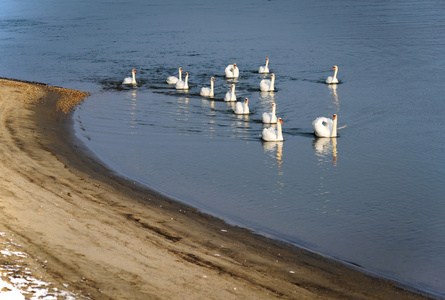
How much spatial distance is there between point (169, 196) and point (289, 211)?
3396 millimetres

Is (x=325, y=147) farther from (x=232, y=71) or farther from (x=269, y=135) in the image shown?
(x=232, y=71)

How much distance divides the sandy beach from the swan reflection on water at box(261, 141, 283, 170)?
613 centimetres

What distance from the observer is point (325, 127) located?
25.3m

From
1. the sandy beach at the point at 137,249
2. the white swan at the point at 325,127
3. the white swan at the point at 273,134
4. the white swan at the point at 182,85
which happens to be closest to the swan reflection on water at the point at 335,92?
the white swan at the point at 325,127

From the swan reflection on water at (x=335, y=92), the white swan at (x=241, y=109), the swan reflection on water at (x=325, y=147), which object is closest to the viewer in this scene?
the swan reflection on water at (x=325, y=147)

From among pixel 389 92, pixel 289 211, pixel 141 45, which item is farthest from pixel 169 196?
pixel 141 45

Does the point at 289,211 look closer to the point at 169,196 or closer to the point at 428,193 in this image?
the point at 169,196

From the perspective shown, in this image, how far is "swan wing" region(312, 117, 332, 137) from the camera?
82.8 feet

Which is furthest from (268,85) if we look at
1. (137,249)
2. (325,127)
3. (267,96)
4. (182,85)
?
(137,249)

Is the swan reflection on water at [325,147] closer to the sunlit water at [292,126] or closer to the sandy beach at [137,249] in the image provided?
the sunlit water at [292,126]

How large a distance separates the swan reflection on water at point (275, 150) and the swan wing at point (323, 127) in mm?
1786

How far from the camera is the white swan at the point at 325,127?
25250mm

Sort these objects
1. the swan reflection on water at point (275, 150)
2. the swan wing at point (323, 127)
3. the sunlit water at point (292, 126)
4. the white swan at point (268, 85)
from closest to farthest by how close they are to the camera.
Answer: the sunlit water at point (292, 126), the swan reflection on water at point (275, 150), the swan wing at point (323, 127), the white swan at point (268, 85)

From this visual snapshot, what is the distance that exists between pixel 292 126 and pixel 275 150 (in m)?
4.12
